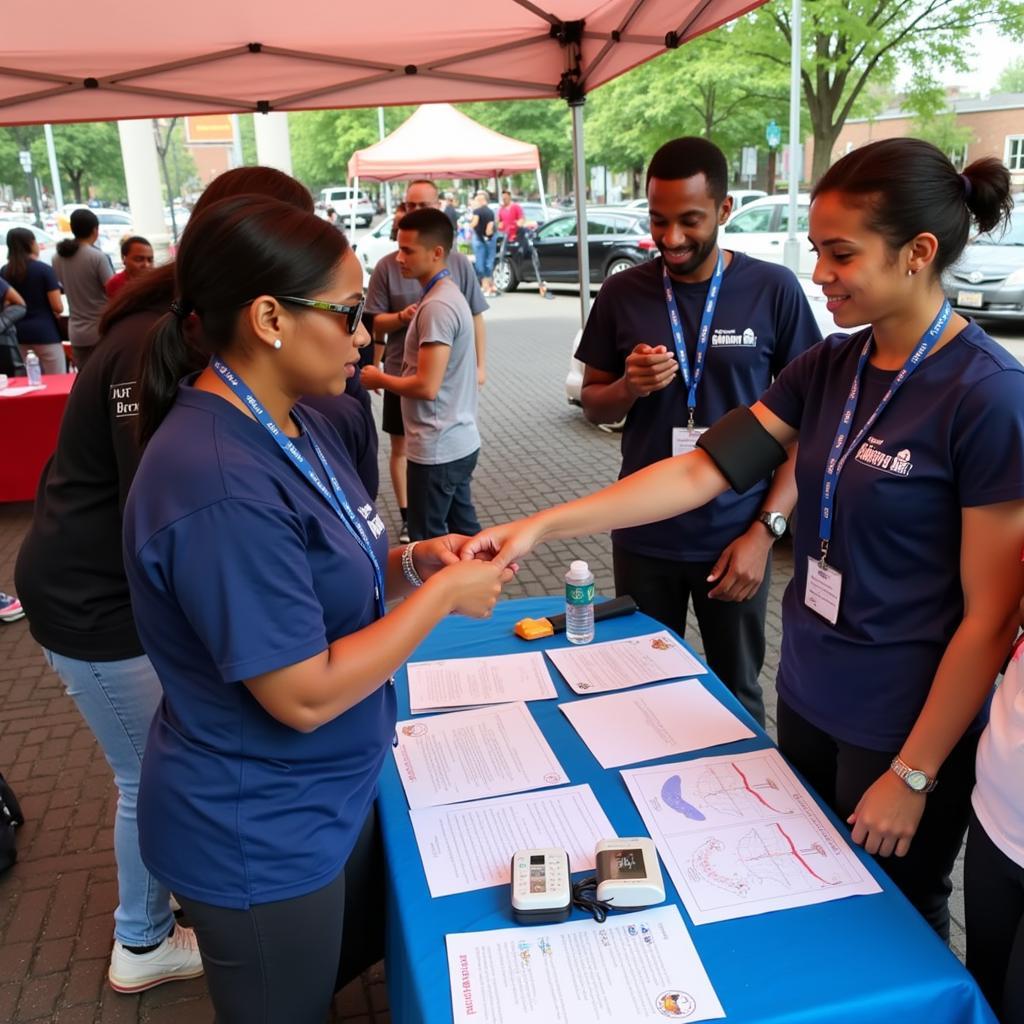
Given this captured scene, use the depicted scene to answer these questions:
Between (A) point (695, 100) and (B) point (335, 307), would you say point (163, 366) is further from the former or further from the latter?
(A) point (695, 100)

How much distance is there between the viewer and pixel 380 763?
4.94 feet

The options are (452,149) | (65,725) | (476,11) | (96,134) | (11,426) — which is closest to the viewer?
(65,725)

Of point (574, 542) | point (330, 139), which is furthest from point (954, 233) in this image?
point (330, 139)

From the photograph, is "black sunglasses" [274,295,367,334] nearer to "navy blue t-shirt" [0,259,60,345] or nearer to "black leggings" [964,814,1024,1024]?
"black leggings" [964,814,1024,1024]

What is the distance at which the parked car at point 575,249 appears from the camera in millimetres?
15164

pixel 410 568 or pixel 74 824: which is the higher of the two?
pixel 410 568

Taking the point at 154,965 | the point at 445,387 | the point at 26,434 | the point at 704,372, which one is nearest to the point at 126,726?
the point at 154,965

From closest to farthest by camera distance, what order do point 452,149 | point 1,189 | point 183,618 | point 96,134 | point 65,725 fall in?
point 183,618
point 65,725
point 452,149
point 96,134
point 1,189

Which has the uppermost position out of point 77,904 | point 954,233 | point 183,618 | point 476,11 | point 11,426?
point 476,11

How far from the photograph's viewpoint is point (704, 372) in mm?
2486

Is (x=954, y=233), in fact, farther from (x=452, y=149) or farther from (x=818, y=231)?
(x=452, y=149)

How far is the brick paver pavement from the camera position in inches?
90.7

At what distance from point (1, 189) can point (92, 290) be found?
54482 millimetres

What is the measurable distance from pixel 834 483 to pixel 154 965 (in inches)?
81.8
